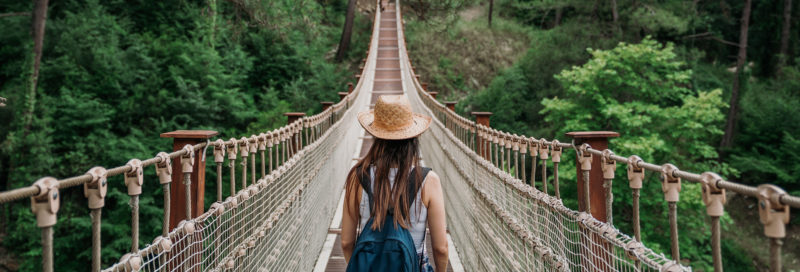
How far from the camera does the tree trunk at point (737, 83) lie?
14.2m

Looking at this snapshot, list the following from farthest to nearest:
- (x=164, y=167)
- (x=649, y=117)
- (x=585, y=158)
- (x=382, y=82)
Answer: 1. (x=382, y=82)
2. (x=649, y=117)
3. (x=585, y=158)
4. (x=164, y=167)

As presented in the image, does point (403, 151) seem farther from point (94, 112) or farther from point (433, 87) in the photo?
point (433, 87)

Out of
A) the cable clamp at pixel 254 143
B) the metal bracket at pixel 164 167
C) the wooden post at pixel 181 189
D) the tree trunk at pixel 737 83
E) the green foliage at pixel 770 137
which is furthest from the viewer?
the tree trunk at pixel 737 83

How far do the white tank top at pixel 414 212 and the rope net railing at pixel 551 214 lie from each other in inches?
18.2

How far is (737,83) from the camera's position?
1439cm

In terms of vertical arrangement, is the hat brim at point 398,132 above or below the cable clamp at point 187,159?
above

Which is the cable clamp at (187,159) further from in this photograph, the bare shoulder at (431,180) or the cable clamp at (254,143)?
the bare shoulder at (431,180)

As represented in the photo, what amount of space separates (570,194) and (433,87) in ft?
17.0

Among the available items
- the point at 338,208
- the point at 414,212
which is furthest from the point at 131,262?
the point at 338,208

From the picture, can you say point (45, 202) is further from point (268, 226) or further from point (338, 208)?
point (338, 208)

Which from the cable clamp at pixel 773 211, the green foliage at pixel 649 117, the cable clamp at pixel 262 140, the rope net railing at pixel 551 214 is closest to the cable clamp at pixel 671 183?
the rope net railing at pixel 551 214

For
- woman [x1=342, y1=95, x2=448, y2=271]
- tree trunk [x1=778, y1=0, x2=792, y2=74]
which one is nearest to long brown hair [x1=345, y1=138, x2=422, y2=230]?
woman [x1=342, y1=95, x2=448, y2=271]

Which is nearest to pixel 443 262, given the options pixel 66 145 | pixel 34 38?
pixel 66 145

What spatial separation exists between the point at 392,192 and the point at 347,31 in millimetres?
14139
